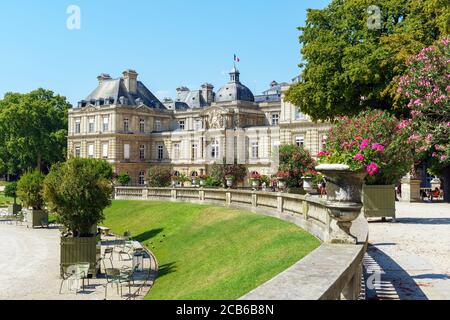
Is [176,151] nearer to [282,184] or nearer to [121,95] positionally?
[121,95]

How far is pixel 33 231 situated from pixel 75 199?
46.1 ft

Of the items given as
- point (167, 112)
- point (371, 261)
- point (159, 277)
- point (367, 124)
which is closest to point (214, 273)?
point (159, 277)

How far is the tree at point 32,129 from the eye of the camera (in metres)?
82.4

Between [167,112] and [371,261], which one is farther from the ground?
[167,112]

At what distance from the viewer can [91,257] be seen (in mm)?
20188

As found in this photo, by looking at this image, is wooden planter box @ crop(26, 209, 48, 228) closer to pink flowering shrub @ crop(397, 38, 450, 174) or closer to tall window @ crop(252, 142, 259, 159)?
pink flowering shrub @ crop(397, 38, 450, 174)

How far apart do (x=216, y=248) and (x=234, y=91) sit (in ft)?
189

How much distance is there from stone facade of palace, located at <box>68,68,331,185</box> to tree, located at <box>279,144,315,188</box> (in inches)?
880

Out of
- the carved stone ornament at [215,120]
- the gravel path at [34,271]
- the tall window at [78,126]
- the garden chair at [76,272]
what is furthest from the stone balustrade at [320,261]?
the tall window at [78,126]

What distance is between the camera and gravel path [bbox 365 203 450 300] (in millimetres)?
8961

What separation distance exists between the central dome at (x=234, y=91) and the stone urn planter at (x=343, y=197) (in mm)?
66292

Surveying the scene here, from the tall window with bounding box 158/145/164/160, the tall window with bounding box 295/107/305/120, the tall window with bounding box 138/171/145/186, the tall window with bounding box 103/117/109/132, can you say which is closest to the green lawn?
the tall window with bounding box 295/107/305/120

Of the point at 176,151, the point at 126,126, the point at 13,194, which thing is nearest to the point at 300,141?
the point at 176,151
